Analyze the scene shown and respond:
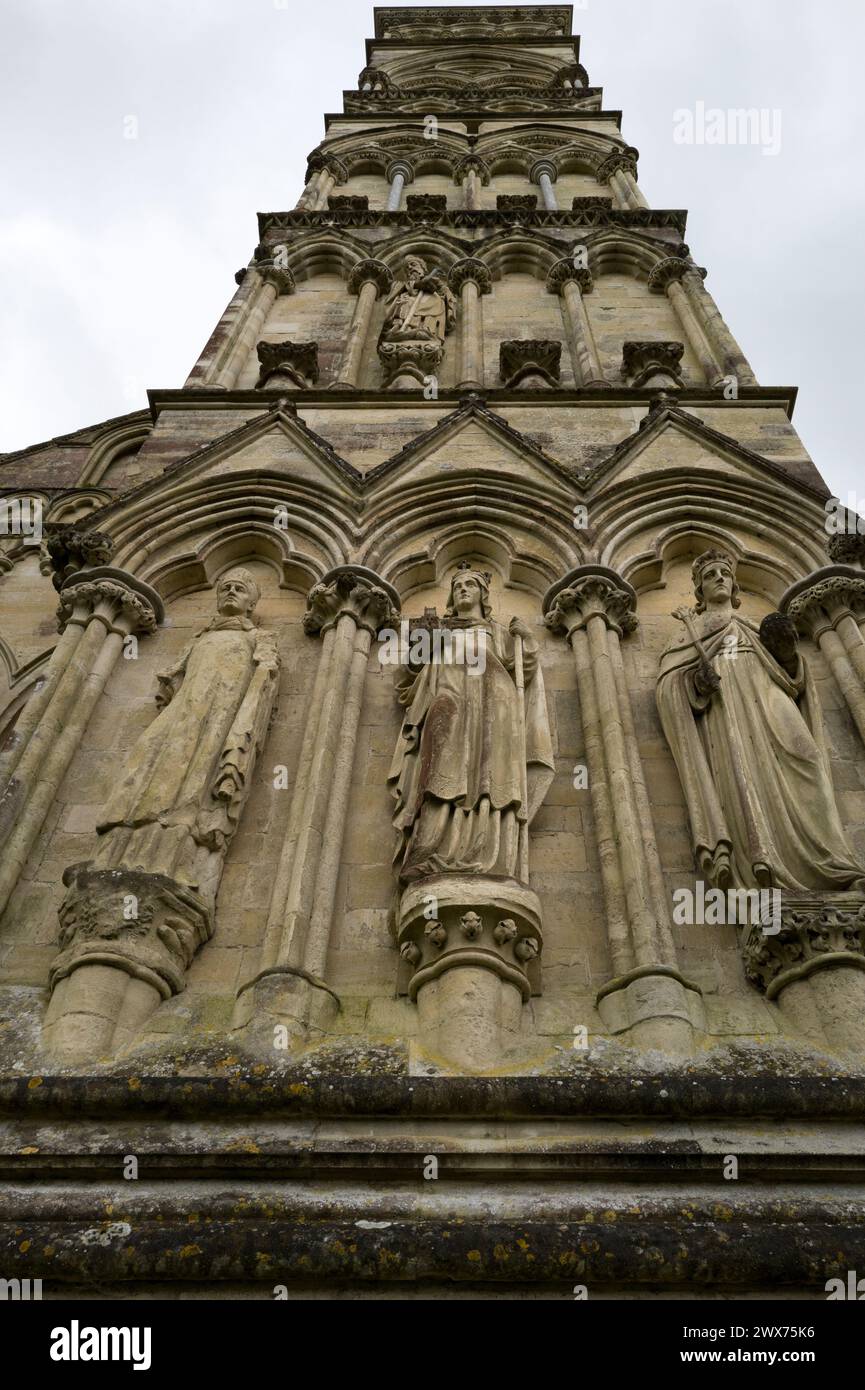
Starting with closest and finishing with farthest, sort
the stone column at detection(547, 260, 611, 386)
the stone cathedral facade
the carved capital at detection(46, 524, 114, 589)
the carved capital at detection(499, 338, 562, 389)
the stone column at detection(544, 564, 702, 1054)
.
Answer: the stone cathedral facade < the stone column at detection(544, 564, 702, 1054) < the carved capital at detection(46, 524, 114, 589) < the carved capital at detection(499, 338, 562, 389) < the stone column at detection(547, 260, 611, 386)

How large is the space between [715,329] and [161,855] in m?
10.5

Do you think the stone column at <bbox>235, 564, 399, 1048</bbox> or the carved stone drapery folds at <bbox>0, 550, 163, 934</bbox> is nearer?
the stone column at <bbox>235, 564, 399, 1048</bbox>

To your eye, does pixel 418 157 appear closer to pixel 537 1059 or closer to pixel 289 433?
pixel 289 433

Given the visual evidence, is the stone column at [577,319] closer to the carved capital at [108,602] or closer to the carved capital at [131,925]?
the carved capital at [108,602]

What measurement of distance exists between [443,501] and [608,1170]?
6.64m

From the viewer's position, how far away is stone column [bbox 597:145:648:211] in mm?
20031

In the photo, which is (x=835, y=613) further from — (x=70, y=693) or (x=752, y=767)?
(x=70, y=693)

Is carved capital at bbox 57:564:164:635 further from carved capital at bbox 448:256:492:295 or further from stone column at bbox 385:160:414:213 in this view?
stone column at bbox 385:160:414:213

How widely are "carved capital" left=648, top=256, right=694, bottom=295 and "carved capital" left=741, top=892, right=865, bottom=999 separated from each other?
39.2 ft

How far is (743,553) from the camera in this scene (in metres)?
9.96

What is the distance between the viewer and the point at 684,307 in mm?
15438

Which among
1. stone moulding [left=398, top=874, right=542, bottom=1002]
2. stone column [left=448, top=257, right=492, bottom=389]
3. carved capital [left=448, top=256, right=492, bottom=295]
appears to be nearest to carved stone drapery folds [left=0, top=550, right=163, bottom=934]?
stone moulding [left=398, top=874, right=542, bottom=1002]

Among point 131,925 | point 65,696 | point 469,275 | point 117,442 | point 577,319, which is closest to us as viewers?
point 131,925

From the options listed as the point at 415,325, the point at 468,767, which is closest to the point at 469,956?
the point at 468,767
